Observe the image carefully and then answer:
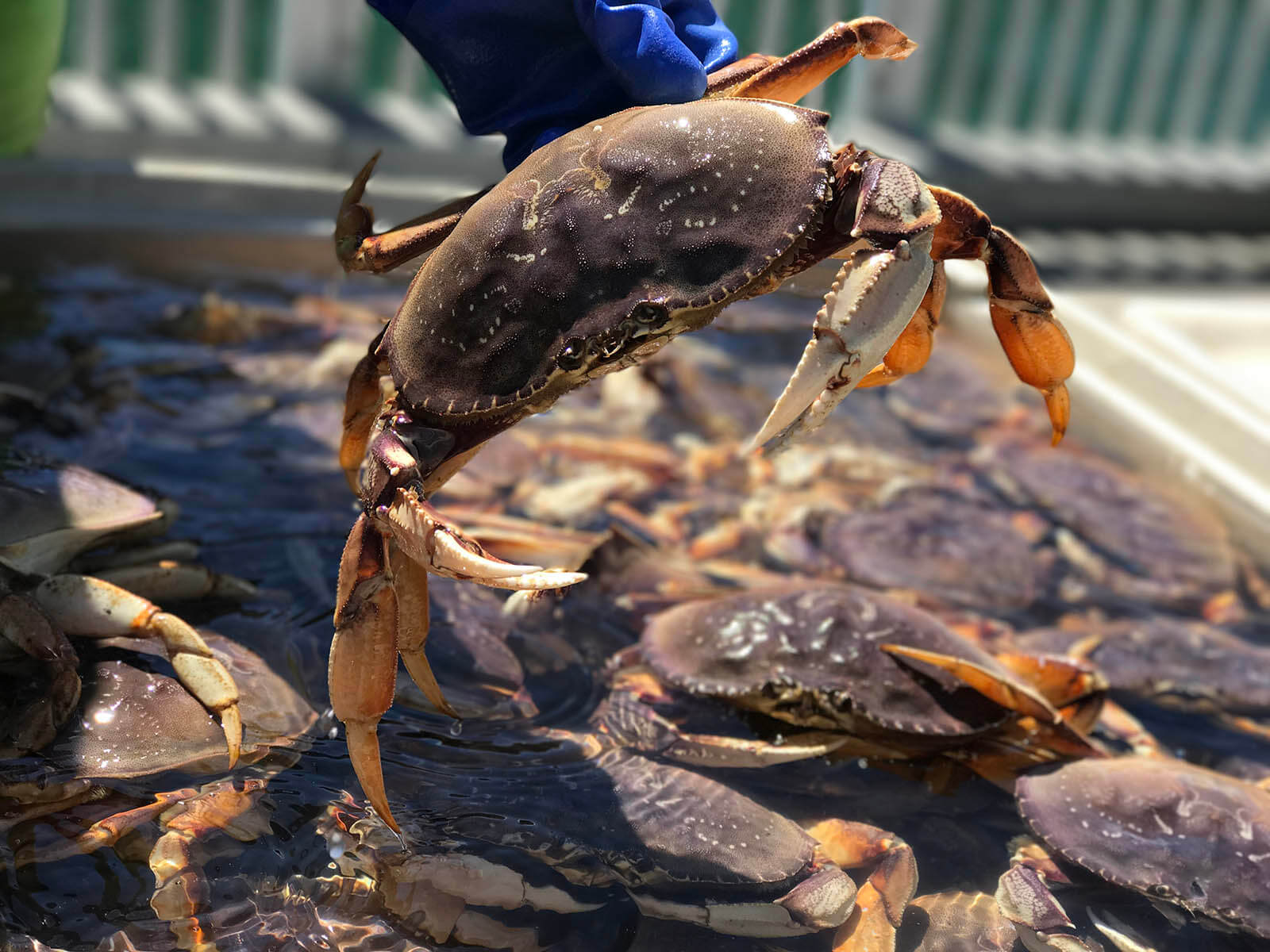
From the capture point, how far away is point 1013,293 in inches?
67.1

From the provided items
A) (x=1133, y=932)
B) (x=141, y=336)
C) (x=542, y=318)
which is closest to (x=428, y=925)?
(x=542, y=318)

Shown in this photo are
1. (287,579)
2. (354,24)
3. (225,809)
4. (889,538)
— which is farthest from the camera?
(354,24)

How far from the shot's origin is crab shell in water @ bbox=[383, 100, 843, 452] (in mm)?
1575

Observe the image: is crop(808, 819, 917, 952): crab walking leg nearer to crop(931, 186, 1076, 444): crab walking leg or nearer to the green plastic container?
crop(931, 186, 1076, 444): crab walking leg

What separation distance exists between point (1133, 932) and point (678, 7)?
1.62 m

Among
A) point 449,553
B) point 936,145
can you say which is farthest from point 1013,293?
point 936,145

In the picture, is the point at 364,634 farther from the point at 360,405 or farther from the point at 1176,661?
the point at 1176,661

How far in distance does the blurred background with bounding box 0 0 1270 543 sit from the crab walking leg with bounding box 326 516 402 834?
2.08m

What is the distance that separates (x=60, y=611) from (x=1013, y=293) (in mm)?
1558

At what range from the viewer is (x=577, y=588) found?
8.61ft

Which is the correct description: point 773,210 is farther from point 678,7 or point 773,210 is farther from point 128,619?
point 128,619

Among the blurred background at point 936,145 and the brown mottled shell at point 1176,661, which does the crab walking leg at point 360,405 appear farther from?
the blurred background at point 936,145

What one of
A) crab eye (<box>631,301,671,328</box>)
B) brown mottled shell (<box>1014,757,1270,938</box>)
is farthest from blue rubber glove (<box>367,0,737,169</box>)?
brown mottled shell (<box>1014,757,1270,938</box>)

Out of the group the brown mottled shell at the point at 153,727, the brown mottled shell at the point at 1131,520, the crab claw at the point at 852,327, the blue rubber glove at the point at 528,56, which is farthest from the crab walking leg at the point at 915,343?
the brown mottled shell at the point at 1131,520
